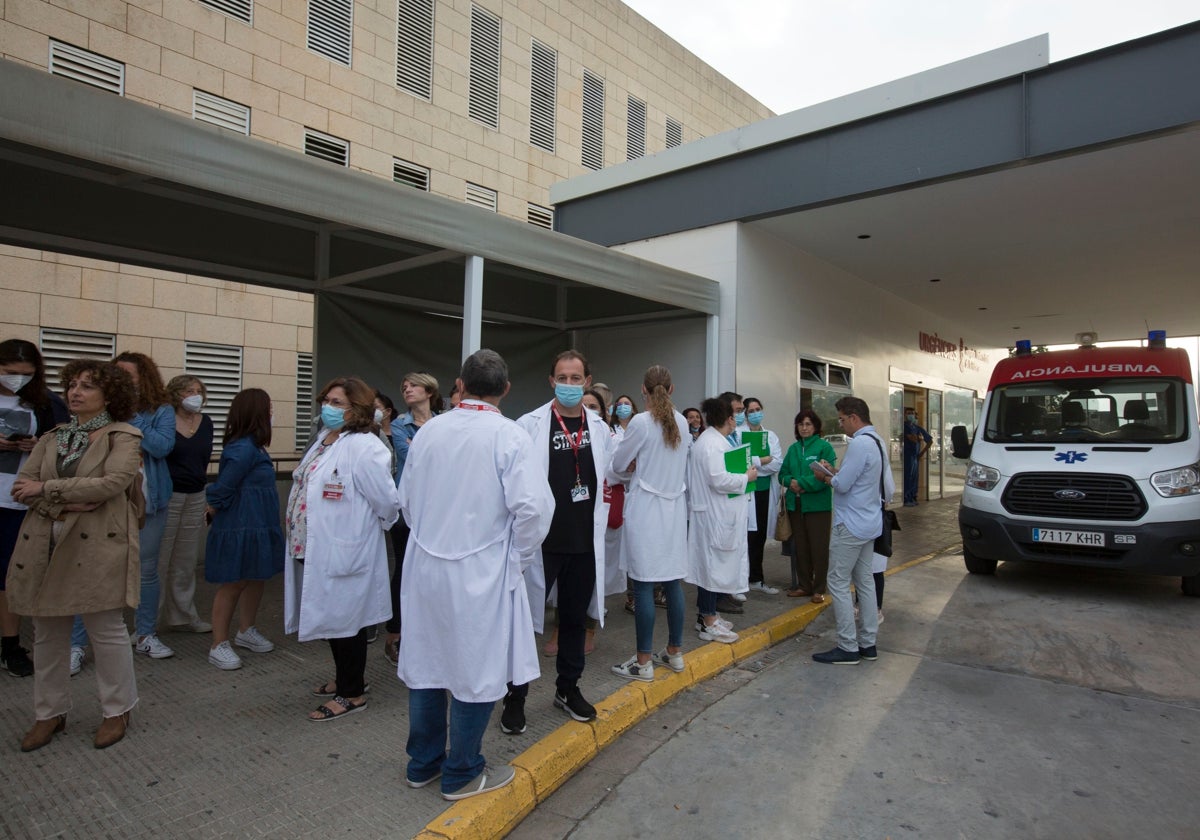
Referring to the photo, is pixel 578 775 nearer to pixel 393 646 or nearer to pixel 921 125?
pixel 393 646

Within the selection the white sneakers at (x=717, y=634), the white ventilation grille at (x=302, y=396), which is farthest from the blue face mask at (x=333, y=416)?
the white ventilation grille at (x=302, y=396)

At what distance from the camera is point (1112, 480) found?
6.45 meters

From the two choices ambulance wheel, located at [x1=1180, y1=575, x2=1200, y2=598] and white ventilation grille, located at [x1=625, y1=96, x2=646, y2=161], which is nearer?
ambulance wheel, located at [x1=1180, y1=575, x2=1200, y2=598]

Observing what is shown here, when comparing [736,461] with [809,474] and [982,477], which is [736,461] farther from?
[982,477]

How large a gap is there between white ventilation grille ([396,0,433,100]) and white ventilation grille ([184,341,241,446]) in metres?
5.70

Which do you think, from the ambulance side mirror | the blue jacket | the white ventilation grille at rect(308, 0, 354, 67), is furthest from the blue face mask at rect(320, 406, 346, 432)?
the white ventilation grille at rect(308, 0, 354, 67)

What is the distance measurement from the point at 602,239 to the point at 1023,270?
7.08 metres

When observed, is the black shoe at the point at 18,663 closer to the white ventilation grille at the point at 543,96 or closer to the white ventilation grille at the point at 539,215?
the white ventilation grille at the point at 539,215

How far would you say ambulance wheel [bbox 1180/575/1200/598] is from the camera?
670cm

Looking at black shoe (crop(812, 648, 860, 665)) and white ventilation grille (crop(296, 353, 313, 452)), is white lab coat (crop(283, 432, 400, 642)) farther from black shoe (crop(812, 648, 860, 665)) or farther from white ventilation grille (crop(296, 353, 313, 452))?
white ventilation grille (crop(296, 353, 313, 452))

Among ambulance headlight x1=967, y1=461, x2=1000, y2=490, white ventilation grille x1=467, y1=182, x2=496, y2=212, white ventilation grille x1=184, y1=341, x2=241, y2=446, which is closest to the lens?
ambulance headlight x1=967, y1=461, x2=1000, y2=490

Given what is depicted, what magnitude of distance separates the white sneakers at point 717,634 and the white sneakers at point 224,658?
311 cm

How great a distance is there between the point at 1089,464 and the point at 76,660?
8261mm

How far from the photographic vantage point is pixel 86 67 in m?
8.91
